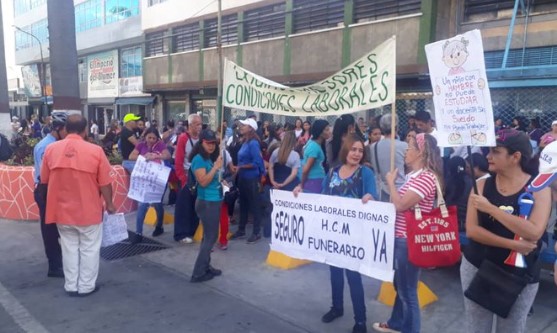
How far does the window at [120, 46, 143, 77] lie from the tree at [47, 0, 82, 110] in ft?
69.5

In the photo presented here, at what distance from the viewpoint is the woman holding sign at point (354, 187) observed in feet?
13.1

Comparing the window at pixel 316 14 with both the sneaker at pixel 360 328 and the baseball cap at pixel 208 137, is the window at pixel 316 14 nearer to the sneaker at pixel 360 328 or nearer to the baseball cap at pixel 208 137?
the baseball cap at pixel 208 137

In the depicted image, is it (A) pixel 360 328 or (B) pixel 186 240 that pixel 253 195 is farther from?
(A) pixel 360 328

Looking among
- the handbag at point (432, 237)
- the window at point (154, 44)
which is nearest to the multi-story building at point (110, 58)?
the window at point (154, 44)

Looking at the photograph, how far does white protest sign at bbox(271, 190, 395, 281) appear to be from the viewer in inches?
152

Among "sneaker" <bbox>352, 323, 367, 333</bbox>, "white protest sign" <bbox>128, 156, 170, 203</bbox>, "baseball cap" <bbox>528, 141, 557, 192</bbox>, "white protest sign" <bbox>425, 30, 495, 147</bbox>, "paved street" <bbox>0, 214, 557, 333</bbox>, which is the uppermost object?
"white protest sign" <bbox>425, 30, 495, 147</bbox>

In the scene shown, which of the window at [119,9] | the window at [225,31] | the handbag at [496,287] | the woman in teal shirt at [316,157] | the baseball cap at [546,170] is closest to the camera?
the baseball cap at [546,170]

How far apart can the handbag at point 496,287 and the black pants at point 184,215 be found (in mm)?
4761

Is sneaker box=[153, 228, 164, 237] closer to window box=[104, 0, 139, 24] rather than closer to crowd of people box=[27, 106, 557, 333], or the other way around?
crowd of people box=[27, 106, 557, 333]

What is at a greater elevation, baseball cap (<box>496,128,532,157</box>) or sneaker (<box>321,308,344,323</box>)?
baseball cap (<box>496,128,532,157</box>)

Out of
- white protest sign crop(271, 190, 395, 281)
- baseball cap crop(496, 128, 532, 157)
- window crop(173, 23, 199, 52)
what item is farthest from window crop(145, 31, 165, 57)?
baseball cap crop(496, 128, 532, 157)

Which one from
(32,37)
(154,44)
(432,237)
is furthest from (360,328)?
(32,37)

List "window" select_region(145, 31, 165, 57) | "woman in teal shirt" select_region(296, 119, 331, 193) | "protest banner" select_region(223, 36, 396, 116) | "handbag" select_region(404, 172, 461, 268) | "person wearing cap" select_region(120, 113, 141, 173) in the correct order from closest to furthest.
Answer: "handbag" select_region(404, 172, 461, 268) < "protest banner" select_region(223, 36, 396, 116) < "woman in teal shirt" select_region(296, 119, 331, 193) < "person wearing cap" select_region(120, 113, 141, 173) < "window" select_region(145, 31, 165, 57)

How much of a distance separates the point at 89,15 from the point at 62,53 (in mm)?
27951
